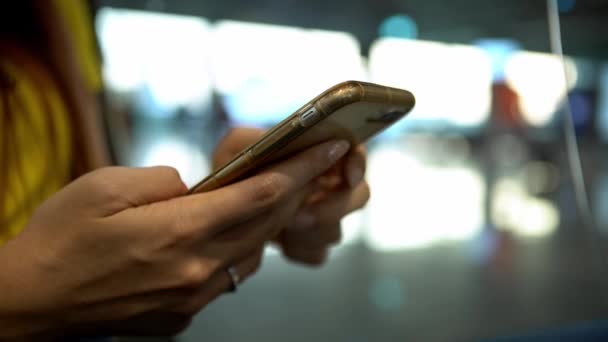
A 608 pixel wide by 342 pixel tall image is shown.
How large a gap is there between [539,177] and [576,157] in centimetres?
399

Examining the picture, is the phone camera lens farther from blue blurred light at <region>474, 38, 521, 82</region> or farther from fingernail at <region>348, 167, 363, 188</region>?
blue blurred light at <region>474, 38, 521, 82</region>

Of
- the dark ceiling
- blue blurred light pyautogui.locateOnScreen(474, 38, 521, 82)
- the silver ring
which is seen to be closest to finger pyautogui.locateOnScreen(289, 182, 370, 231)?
the silver ring

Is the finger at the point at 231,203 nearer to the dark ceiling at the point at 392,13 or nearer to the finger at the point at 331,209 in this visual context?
the finger at the point at 331,209

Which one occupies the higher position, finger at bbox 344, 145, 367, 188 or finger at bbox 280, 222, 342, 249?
finger at bbox 344, 145, 367, 188

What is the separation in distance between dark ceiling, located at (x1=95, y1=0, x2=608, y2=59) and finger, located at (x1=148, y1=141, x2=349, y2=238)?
2.40 meters

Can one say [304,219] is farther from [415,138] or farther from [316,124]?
[415,138]

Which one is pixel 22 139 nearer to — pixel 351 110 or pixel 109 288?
pixel 109 288

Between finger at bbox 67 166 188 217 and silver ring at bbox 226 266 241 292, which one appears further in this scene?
silver ring at bbox 226 266 241 292

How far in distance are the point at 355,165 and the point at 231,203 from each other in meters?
A: 0.17

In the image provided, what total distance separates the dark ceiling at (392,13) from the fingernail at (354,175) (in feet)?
7.62

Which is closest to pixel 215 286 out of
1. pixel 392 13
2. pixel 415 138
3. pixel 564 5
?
pixel 564 5

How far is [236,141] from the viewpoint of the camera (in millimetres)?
525

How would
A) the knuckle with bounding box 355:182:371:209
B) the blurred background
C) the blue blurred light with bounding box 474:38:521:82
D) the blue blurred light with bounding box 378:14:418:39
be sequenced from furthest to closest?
the blue blurred light with bounding box 474:38:521:82
the blue blurred light with bounding box 378:14:418:39
the blurred background
the knuckle with bounding box 355:182:371:209

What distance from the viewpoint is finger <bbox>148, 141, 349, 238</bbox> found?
33 centimetres
